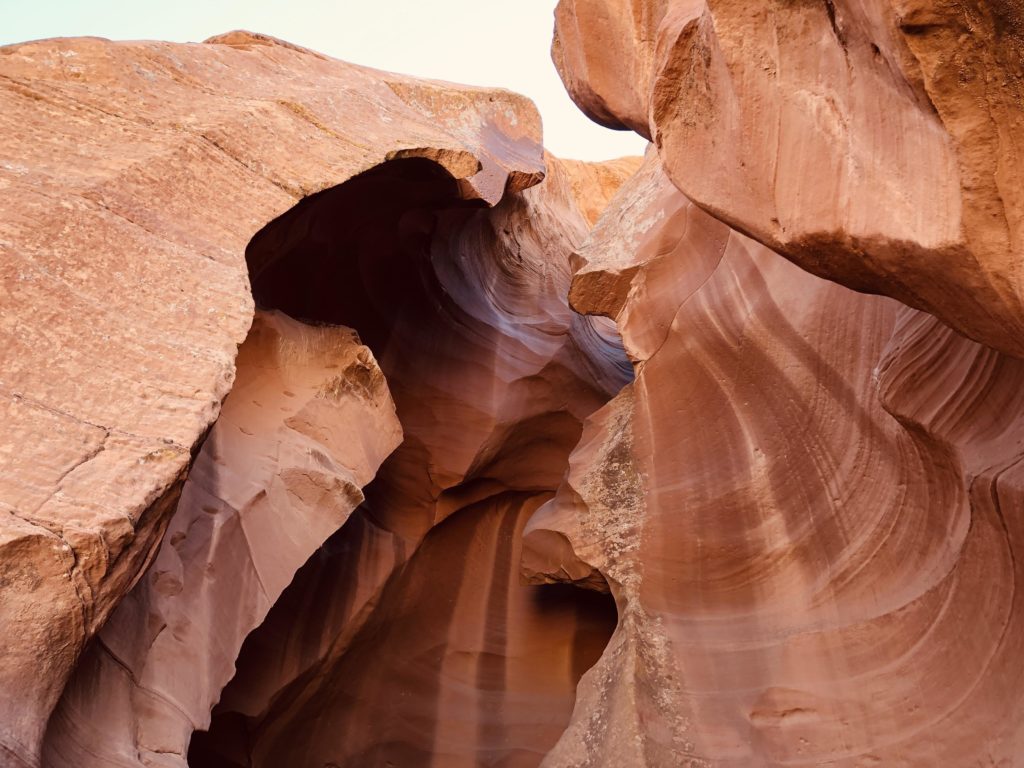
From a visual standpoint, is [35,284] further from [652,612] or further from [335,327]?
[652,612]

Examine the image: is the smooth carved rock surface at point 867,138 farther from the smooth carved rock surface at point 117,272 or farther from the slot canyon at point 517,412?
the smooth carved rock surface at point 117,272

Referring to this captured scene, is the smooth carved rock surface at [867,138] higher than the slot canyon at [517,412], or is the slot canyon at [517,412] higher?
the smooth carved rock surface at [867,138]

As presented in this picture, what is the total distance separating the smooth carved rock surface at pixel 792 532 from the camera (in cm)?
370

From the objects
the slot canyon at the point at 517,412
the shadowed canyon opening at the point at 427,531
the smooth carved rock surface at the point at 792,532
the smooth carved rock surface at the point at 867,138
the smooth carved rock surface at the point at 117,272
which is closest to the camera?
the smooth carved rock surface at the point at 867,138

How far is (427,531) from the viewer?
6988 millimetres

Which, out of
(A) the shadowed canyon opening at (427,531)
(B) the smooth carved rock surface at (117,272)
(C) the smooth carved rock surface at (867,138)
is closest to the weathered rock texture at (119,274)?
(B) the smooth carved rock surface at (117,272)

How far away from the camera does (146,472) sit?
11.1 ft

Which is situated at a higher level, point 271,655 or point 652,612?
point 652,612

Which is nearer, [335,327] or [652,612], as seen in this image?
[652,612]

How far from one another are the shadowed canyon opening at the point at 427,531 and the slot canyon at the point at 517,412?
0.09ft

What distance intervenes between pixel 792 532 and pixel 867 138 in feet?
7.80

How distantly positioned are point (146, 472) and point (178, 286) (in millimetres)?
992

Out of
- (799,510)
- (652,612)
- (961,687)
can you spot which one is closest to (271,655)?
(652,612)

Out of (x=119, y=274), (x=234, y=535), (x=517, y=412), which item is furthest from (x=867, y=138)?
(x=517, y=412)
